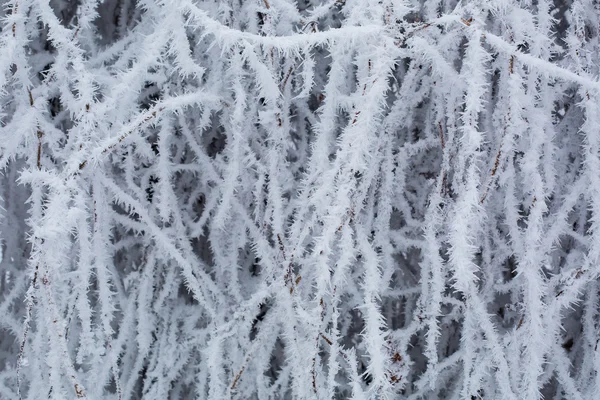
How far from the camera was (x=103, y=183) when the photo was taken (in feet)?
3.36

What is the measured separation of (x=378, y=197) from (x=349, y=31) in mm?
391

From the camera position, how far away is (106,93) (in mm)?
1081

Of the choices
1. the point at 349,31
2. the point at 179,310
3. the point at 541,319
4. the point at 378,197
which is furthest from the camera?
the point at 179,310

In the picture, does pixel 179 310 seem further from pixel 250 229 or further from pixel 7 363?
pixel 7 363

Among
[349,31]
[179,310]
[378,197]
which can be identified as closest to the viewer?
[349,31]

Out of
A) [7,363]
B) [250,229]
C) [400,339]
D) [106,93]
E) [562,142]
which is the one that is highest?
[106,93]

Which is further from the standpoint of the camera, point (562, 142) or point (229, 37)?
point (562, 142)

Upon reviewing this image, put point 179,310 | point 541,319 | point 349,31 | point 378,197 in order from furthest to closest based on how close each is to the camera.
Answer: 1. point 179,310
2. point 378,197
3. point 541,319
4. point 349,31

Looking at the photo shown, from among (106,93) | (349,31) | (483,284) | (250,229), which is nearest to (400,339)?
(483,284)

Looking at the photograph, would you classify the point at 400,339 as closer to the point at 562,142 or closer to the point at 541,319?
the point at 541,319

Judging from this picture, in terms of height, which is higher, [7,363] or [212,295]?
[212,295]

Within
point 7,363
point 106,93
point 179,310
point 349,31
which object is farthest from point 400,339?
point 7,363

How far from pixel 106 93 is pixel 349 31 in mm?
539

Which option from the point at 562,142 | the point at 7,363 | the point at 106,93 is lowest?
the point at 7,363
